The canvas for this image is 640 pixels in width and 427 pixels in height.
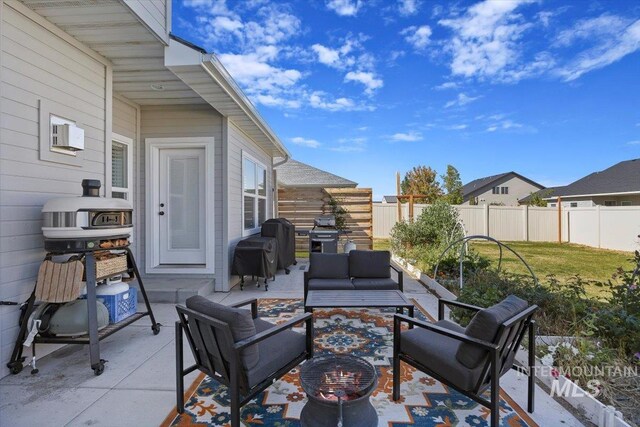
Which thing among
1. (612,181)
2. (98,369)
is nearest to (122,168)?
(98,369)

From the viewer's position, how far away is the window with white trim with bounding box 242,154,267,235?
6.23 metres

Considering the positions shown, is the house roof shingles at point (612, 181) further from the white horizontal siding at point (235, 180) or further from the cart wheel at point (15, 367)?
the cart wheel at point (15, 367)

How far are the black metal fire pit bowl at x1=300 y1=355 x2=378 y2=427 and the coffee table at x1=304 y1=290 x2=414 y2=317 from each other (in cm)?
136

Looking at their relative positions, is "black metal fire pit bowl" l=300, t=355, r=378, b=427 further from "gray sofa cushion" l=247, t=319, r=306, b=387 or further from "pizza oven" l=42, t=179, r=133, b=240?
"pizza oven" l=42, t=179, r=133, b=240

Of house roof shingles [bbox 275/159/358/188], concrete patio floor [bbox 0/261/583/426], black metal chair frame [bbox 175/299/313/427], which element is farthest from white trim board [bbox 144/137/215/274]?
house roof shingles [bbox 275/159/358/188]

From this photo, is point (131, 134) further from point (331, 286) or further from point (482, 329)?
point (482, 329)

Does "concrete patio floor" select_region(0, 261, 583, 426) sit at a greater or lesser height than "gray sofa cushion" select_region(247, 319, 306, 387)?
lesser

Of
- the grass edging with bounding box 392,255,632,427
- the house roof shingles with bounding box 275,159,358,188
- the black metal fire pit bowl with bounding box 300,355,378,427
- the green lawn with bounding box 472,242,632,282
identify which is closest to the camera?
the black metal fire pit bowl with bounding box 300,355,378,427

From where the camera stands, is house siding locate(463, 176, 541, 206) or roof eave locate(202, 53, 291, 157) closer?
roof eave locate(202, 53, 291, 157)

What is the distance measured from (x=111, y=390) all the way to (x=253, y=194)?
482 cm

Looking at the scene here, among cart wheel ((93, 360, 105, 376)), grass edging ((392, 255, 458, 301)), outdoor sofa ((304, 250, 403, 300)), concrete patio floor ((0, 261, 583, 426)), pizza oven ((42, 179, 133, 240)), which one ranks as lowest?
concrete patio floor ((0, 261, 583, 426))

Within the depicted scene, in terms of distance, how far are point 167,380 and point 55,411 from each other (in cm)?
68

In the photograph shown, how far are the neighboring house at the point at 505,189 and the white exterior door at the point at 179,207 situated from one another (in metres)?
23.5

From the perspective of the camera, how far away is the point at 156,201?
17.4 feet
